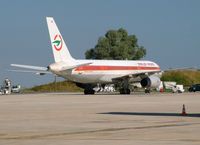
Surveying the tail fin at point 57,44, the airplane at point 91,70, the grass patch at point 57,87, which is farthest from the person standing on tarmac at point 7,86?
the grass patch at point 57,87

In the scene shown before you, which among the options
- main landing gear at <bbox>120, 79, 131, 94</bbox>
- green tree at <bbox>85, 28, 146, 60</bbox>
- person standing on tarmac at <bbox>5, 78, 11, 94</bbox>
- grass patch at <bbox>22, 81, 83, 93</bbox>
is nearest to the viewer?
main landing gear at <bbox>120, 79, 131, 94</bbox>

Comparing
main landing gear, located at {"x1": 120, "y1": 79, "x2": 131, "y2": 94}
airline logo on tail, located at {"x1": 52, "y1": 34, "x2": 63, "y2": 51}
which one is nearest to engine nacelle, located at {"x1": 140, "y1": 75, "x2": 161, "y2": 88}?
main landing gear, located at {"x1": 120, "y1": 79, "x2": 131, "y2": 94}

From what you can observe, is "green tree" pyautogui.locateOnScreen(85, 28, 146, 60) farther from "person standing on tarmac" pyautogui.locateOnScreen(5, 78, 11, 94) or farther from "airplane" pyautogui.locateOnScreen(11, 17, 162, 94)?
"airplane" pyautogui.locateOnScreen(11, 17, 162, 94)

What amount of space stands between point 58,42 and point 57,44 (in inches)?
11.1

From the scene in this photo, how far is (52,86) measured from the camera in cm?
10731

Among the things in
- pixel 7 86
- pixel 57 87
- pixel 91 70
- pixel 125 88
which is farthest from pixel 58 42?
pixel 57 87

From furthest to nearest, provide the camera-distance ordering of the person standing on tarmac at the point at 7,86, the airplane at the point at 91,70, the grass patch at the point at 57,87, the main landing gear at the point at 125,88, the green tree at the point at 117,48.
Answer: the green tree at the point at 117,48
the grass patch at the point at 57,87
the person standing on tarmac at the point at 7,86
the main landing gear at the point at 125,88
the airplane at the point at 91,70

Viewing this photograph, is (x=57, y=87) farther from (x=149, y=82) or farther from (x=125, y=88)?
(x=149, y=82)

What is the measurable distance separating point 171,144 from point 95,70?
152ft

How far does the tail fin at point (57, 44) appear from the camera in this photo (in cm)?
5628

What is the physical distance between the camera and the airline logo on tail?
56688 millimetres

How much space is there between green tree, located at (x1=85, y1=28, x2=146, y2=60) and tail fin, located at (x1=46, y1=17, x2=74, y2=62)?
69978 mm

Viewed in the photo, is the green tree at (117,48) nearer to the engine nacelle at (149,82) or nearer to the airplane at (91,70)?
the airplane at (91,70)

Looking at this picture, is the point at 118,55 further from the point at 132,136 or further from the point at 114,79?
the point at 132,136
